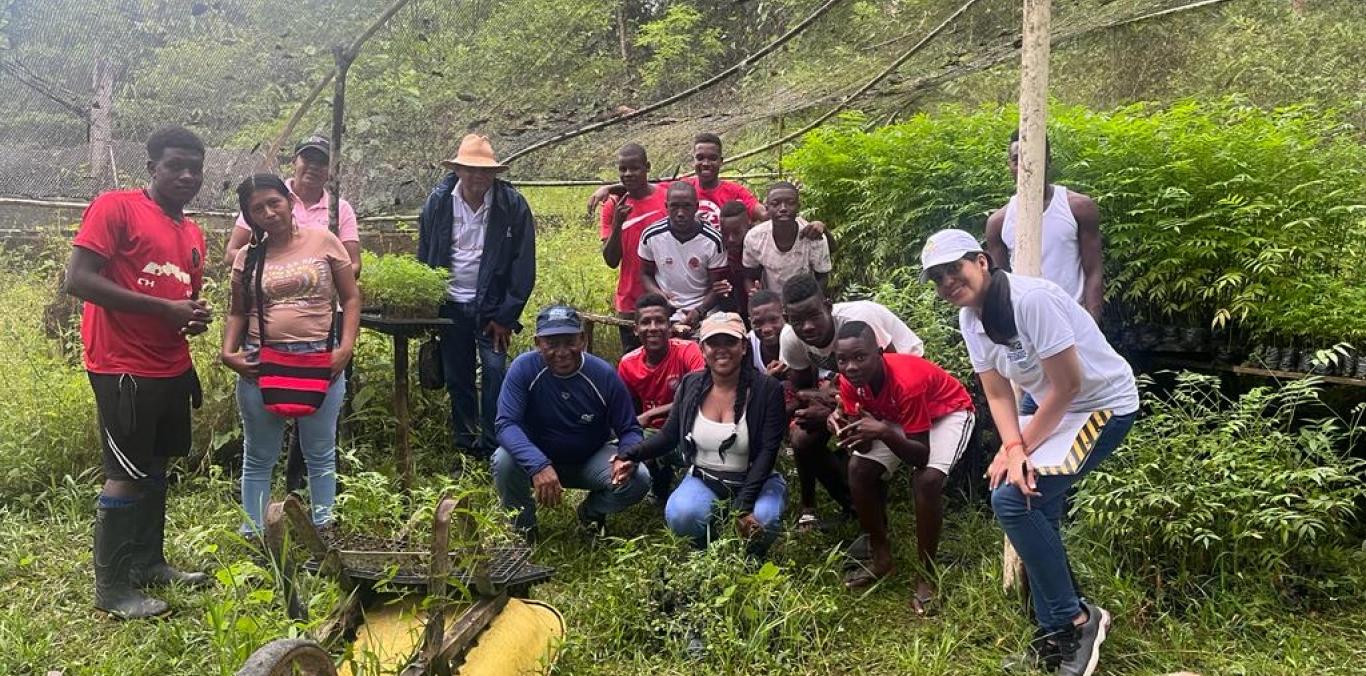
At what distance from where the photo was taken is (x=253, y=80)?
315 inches

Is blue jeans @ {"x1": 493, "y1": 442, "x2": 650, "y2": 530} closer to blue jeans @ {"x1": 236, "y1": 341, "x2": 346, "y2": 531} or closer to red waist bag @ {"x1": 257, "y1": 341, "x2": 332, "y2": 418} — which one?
blue jeans @ {"x1": 236, "y1": 341, "x2": 346, "y2": 531}

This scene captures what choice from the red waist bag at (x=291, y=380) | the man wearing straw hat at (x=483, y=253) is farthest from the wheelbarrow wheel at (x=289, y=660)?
the man wearing straw hat at (x=483, y=253)

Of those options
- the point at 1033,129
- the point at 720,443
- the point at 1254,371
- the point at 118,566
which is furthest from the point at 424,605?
the point at 1254,371

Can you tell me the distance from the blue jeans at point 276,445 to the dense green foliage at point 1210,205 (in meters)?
3.58

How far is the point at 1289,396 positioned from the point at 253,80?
25.3ft

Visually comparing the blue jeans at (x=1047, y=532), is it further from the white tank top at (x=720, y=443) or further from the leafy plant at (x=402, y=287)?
the leafy plant at (x=402, y=287)

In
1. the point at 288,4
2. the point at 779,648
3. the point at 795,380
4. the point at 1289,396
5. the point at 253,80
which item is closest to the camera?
the point at 779,648

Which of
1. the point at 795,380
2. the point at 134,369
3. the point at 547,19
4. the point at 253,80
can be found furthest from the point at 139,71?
the point at 795,380

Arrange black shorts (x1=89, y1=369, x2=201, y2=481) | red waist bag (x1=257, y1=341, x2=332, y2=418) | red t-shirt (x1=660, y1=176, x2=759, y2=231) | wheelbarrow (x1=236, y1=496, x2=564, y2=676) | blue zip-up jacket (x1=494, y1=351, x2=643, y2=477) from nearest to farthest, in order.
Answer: wheelbarrow (x1=236, y1=496, x2=564, y2=676) → black shorts (x1=89, y1=369, x2=201, y2=481) → red waist bag (x1=257, y1=341, x2=332, y2=418) → blue zip-up jacket (x1=494, y1=351, x2=643, y2=477) → red t-shirt (x1=660, y1=176, x2=759, y2=231)

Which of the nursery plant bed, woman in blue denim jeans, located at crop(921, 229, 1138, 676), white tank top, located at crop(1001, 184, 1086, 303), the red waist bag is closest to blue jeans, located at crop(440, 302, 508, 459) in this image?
the red waist bag

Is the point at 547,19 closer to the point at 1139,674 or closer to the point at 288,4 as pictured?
the point at 288,4

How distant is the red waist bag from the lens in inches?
169

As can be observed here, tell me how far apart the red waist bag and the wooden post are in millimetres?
3095

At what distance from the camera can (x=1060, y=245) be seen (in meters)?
4.41
